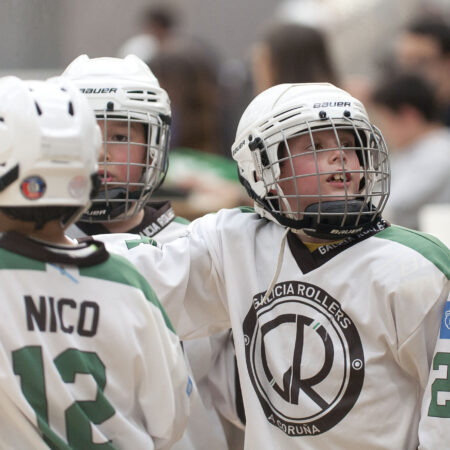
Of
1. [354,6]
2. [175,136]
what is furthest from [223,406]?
[354,6]

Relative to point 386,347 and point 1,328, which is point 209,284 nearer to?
point 386,347

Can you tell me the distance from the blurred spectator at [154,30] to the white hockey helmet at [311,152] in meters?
6.32

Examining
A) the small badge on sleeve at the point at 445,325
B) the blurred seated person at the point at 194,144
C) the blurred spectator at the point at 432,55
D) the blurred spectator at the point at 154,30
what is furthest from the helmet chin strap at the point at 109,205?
the blurred spectator at the point at 154,30

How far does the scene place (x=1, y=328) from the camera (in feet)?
7.78

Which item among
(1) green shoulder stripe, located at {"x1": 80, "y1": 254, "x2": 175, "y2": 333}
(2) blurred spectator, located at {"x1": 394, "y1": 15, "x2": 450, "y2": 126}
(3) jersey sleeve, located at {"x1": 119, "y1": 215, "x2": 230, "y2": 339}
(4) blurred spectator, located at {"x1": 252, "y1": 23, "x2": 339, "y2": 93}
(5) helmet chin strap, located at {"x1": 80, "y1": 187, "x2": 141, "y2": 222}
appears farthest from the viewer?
(2) blurred spectator, located at {"x1": 394, "y1": 15, "x2": 450, "y2": 126}

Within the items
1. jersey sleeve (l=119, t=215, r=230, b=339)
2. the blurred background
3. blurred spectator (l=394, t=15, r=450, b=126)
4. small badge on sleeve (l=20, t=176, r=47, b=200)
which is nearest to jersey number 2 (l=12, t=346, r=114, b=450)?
small badge on sleeve (l=20, t=176, r=47, b=200)

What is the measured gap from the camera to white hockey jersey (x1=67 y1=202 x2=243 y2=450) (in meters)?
3.52

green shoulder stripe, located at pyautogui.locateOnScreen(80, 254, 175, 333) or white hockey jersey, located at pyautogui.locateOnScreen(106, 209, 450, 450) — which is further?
white hockey jersey, located at pyautogui.locateOnScreen(106, 209, 450, 450)

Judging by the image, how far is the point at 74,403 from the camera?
243cm

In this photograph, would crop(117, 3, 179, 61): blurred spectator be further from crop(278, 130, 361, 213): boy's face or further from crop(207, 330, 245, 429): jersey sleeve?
crop(278, 130, 361, 213): boy's face

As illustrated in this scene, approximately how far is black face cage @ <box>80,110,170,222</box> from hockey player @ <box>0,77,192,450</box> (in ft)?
2.54

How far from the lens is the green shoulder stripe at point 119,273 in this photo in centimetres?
249

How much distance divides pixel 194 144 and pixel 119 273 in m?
4.91

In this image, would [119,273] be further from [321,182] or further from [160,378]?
[321,182]
